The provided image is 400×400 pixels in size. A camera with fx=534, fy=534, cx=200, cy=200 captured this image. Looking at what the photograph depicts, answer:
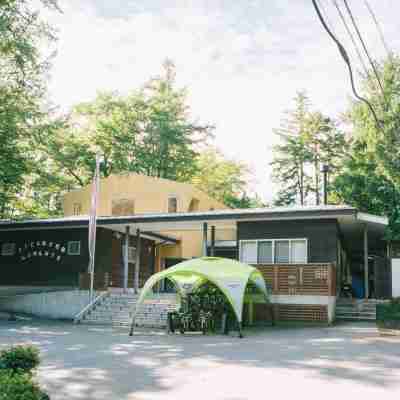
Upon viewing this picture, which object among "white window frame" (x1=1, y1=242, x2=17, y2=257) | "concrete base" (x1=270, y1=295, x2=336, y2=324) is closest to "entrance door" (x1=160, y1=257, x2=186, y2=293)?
"white window frame" (x1=1, y1=242, x2=17, y2=257)

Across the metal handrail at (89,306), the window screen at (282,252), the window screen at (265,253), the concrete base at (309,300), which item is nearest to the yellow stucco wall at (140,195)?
the metal handrail at (89,306)

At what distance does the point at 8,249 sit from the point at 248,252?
1258 centimetres

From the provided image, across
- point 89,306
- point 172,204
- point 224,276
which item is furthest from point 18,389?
point 172,204

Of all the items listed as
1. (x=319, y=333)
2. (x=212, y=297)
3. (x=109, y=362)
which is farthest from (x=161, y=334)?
(x=109, y=362)

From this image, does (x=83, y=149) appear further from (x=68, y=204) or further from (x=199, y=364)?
(x=199, y=364)

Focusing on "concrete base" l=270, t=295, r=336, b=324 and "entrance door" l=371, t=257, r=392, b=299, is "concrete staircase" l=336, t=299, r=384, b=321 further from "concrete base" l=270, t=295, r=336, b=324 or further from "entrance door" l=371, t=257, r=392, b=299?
"entrance door" l=371, t=257, r=392, b=299

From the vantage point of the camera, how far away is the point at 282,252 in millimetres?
20688

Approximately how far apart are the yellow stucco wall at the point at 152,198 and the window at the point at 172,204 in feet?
0.62

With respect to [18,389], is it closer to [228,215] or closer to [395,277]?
[228,215]

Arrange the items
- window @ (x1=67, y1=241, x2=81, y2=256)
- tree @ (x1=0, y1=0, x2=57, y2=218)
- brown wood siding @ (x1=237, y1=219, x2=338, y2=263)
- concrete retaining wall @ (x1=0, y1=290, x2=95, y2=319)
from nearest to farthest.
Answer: tree @ (x1=0, y1=0, x2=57, y2=218), brown wood siding @ (x1=237, y1=219, x2=338, y2=263), concrete retaining wall @ (x1=0, y1=290, x2=95, y2=319), window @ (x1=67, y1=241, x2=81, y2=256)

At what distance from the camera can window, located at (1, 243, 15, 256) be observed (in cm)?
2638

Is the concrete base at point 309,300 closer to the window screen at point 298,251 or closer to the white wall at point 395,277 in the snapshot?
the window screen at point 298,251

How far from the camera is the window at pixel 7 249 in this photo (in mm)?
26375

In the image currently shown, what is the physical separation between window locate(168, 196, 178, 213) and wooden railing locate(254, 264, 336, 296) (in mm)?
14519
